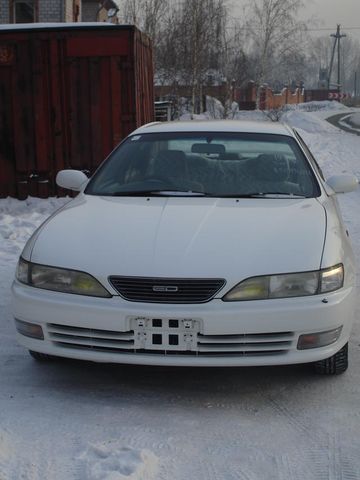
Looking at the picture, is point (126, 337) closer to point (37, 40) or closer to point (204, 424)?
point (204, 424)

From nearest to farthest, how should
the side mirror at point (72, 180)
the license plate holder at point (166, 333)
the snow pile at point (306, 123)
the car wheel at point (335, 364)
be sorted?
1. the license plate holder at point (166, 333)
2. the car wheel at point (335, 364)
3. the side mirror at point (72, 180)
4. the snow pile at point (306, 123)

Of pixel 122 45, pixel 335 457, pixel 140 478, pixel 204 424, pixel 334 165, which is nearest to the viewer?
pixel 140 478

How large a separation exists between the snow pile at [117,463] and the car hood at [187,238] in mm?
847

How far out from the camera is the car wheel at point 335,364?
3746 mm

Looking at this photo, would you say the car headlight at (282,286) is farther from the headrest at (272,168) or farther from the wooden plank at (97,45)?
the wooden plank at (97,45)

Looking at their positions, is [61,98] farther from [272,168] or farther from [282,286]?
[282,286]

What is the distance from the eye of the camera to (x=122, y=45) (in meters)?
9.27

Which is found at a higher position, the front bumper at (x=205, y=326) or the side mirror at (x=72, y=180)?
the side mirror at (x=72, y=180)

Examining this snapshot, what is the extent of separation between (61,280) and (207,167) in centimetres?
163

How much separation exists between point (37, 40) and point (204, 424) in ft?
24.3

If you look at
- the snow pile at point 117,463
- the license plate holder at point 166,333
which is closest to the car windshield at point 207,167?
the license plate holder at point 166,333

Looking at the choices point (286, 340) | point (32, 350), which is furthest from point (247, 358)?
point (32, 350)

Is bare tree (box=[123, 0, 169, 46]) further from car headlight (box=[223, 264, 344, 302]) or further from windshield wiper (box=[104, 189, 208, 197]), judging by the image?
car headlight (box=[223, 264, 344, 302])

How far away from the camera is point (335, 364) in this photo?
377cm
